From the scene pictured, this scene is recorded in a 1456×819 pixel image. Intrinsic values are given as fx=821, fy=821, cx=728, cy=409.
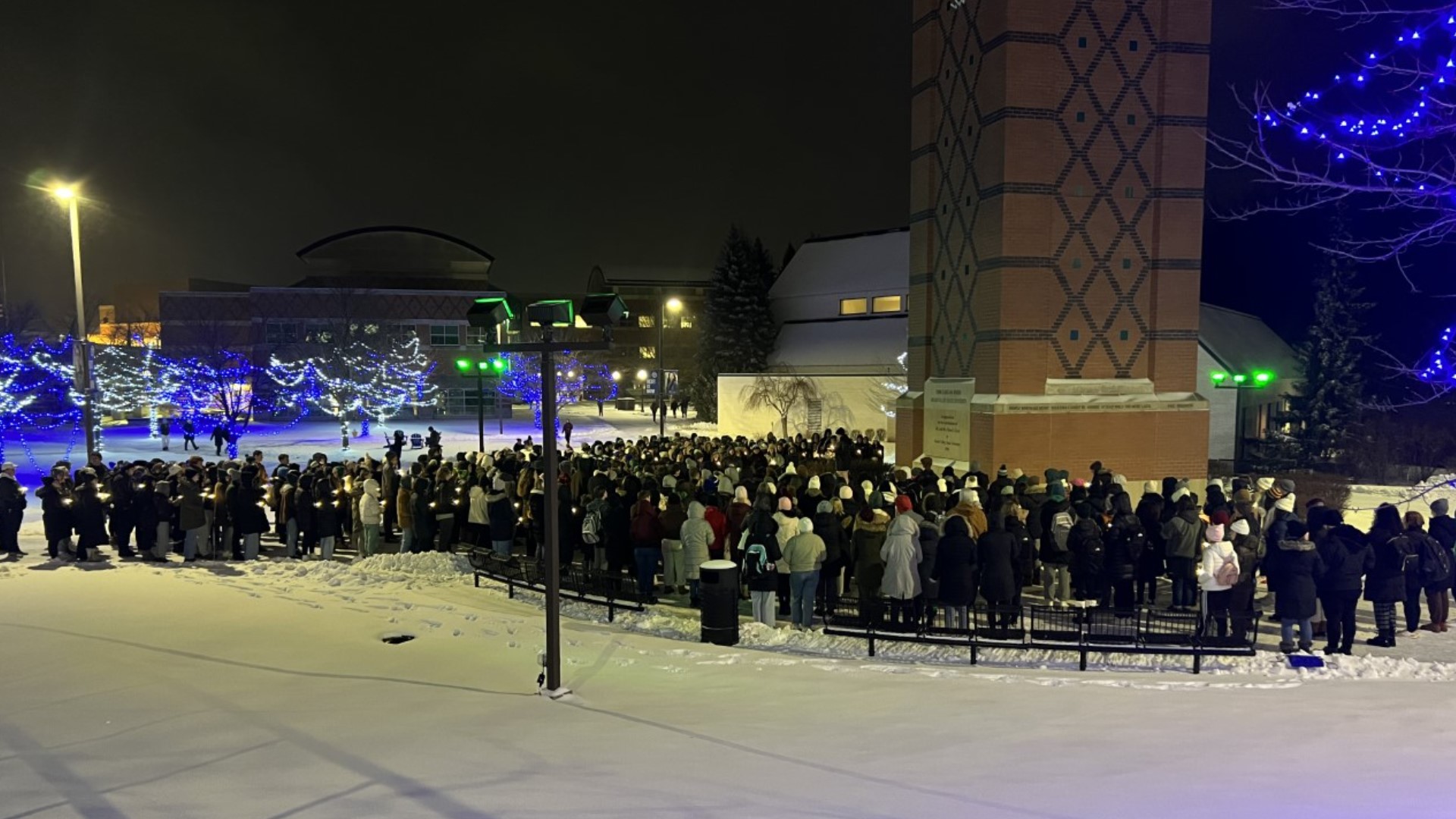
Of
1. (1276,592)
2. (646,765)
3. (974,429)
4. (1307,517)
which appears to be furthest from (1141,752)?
(974,429)

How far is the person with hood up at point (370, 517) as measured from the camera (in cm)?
1438

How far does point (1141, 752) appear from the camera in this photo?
5984mm

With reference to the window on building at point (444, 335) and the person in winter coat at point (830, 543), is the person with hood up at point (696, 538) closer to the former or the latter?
the person in winter coat at point (830, 543)

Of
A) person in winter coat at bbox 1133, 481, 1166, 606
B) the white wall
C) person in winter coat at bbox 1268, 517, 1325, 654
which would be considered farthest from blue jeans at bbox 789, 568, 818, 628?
the white wall

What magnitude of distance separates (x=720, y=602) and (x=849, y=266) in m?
45.5

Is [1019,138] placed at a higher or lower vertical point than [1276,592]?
higher

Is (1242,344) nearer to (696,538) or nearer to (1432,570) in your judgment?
(1432,570)

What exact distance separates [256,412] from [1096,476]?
5296cm

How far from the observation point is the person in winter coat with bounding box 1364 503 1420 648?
31.4 ft

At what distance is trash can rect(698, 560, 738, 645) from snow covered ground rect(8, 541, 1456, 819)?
262mm

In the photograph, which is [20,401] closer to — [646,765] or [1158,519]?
[646,765]

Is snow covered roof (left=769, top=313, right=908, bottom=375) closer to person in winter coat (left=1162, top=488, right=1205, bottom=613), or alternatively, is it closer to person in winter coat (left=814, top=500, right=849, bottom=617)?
person in winter coat (left=1162, top=488, right=1205, bottom=613)

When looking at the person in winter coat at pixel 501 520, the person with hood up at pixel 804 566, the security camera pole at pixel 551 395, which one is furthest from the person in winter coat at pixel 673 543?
the security camera pole at pixel 551 395

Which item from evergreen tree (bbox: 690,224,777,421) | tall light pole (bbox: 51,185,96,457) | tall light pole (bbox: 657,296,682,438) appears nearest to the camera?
tall light pole (bbox: 51,185,96,457)
